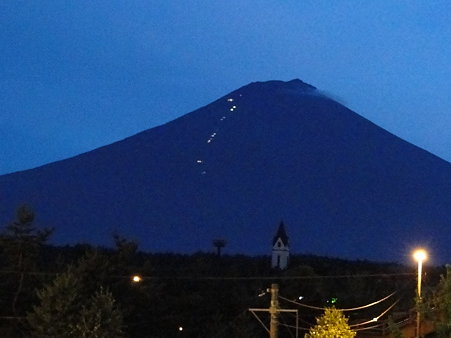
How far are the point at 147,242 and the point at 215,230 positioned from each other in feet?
32.7

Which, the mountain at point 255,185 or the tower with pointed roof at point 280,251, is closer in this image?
the tower with pointed roof at point 280,251

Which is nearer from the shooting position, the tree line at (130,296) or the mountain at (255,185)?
the tree line at (130,296)

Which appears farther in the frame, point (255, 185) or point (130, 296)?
point (255, 185)

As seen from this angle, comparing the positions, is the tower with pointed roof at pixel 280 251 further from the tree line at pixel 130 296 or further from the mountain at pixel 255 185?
the mountain at pixel 255 185

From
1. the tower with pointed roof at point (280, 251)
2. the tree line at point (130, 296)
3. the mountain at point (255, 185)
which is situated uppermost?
the mountain at point (255, 185)

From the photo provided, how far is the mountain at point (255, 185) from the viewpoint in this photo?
111500 millimetres

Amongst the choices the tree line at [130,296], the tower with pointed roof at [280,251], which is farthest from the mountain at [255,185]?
the tree line at [130,296]

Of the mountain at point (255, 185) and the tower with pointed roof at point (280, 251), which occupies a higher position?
the mountain at point (255, 185)

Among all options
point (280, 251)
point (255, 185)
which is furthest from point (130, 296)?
point (255, 185)

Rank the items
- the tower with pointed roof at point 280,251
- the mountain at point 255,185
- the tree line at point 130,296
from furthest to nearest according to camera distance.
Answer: the mountain at point 255,185
the tower with pointed roof at point 280,251
the tree line at point 130,296

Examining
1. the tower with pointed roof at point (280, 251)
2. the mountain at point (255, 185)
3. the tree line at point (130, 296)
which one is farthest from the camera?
the mountain at point (255, 185)

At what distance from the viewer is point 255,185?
127 metres

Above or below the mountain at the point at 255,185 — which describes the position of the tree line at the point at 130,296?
below

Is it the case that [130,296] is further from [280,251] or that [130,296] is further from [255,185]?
[255,185]
